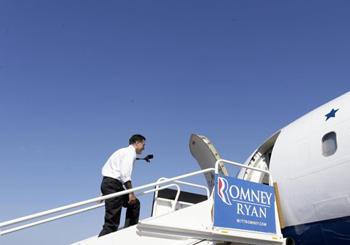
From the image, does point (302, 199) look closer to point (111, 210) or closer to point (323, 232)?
point (323, 232)

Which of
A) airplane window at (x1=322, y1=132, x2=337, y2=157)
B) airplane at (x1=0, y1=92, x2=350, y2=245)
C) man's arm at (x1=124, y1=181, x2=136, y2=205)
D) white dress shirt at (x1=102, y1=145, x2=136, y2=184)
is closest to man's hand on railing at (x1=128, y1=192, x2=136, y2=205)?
man's arm at (x1=124, y1=181, x2=136, y2=205)

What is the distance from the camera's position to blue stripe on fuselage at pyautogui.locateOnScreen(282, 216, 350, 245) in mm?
4875

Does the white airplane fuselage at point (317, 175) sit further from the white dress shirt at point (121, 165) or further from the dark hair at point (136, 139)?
the white dress shirt at point (121, 165)

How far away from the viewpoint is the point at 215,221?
5004mm

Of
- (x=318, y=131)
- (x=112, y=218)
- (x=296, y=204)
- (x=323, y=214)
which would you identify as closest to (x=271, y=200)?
(x=296, y=204)

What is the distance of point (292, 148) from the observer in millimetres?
6102

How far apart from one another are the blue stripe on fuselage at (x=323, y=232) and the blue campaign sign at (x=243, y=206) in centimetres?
41

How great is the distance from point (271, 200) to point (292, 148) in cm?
107

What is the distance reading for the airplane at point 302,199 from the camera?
4777 millimetres

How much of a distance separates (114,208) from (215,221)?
5.39 ft

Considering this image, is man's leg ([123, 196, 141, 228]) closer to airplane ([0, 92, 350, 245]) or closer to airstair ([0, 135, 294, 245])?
airstair ([0, 135, 294, 245])

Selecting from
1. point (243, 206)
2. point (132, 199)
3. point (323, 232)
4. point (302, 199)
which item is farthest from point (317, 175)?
point (132, 199)

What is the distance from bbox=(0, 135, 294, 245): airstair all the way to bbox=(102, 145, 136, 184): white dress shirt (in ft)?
1.61

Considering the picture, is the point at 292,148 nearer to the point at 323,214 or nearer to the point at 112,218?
the point at 323,214
